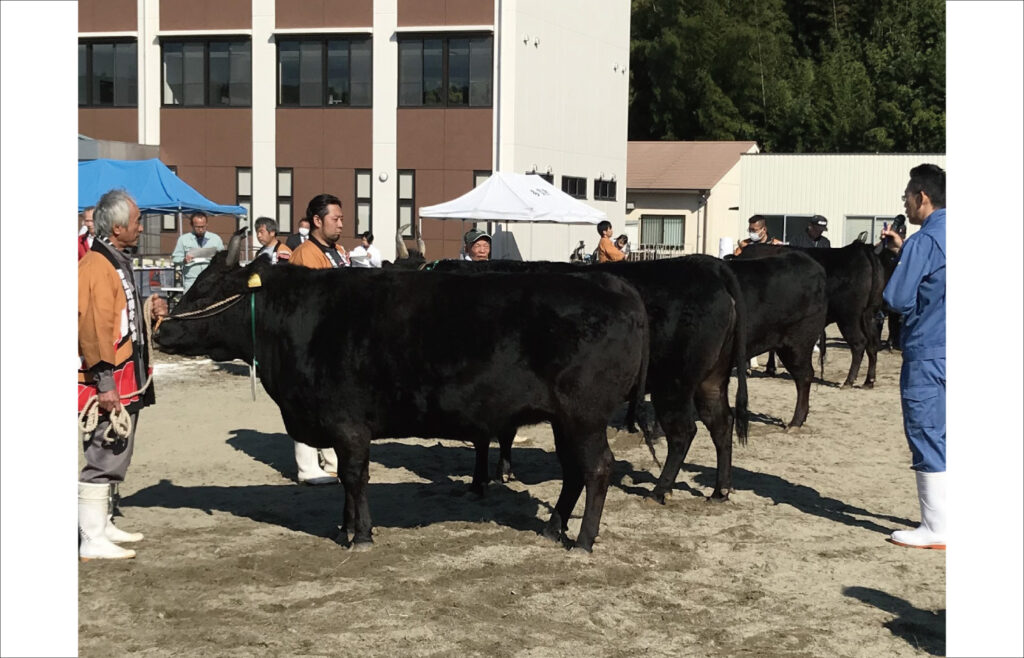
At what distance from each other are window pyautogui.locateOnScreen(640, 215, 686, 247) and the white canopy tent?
23.8 meters

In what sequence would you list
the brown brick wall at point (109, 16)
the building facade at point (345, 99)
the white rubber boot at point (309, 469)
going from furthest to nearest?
the brown brick wall at point (109, 16) < the building facade at point (345, 99) < the white rubber boot at point (309, 469)

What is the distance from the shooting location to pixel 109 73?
100 ft

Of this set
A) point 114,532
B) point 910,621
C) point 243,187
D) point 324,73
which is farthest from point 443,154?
point 910,621

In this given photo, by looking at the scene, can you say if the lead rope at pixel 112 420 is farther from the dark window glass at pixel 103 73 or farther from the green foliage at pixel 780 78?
the green foliage at pixel 780 78

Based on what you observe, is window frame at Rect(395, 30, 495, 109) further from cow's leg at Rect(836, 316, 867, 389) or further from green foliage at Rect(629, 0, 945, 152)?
→ green foliage at Rect(629, 0, 945, 152)

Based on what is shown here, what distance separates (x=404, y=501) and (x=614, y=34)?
27472 millimetres

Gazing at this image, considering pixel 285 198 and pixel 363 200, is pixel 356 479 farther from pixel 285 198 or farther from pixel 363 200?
pixel 285 198

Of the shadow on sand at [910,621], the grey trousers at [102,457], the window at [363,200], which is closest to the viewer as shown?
the shadow on sand at [910,621]

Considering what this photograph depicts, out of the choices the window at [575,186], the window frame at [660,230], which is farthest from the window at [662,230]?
the window at [575,186]

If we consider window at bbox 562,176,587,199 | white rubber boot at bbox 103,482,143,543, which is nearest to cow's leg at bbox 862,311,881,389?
white rubber boot at bbox 103,482,143,543

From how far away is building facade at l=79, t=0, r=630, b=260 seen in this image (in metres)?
28.2

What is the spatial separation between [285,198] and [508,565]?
2412 centimetres

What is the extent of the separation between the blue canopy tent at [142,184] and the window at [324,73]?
352 inches

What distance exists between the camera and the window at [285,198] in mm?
29422
